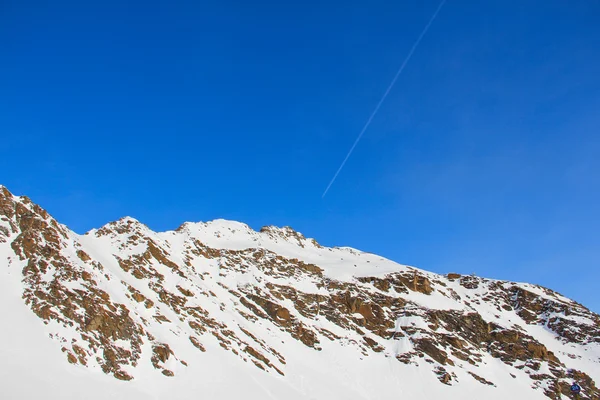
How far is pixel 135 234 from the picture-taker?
69.5m

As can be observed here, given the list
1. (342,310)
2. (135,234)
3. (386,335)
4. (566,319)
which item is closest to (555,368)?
(566,319)

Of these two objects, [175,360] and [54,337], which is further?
[175,360]

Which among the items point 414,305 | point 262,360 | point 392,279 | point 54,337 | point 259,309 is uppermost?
point 392,279

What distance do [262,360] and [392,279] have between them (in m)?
52.0

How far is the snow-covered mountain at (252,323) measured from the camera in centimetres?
3469

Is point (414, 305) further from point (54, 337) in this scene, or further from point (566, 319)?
point (54, 337)

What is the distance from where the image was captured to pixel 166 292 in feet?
185

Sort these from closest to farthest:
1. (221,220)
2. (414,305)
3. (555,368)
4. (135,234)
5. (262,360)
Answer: (262,360), (135,234), (555,368), (414,305), (221,220)

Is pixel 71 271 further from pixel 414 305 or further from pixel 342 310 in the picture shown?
pixel 414 305

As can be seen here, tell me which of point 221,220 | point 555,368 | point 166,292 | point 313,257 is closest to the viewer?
point 166,292

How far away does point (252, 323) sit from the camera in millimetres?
63750

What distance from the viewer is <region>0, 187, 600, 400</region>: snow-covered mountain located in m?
34.7

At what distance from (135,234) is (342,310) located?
42.1 metres

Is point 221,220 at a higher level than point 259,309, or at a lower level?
higher
